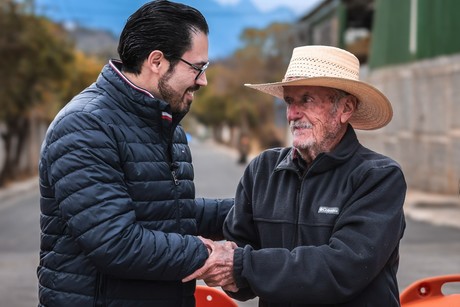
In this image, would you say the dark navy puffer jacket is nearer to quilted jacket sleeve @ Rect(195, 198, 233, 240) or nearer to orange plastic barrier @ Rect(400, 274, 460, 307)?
quilted jacket sleeve @ Rect(195, 198, 233, 240)

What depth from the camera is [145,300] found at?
3.24 metres

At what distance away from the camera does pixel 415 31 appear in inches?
1011

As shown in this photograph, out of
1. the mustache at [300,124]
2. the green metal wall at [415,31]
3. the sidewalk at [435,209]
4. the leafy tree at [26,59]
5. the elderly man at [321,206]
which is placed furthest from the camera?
the leafy tree at [26,59]

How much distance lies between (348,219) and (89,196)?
91 cm

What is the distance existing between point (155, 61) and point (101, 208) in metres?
0.62

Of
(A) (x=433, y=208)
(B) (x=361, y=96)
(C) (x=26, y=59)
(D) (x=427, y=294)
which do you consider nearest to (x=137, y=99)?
(B) (x=361, y=96)

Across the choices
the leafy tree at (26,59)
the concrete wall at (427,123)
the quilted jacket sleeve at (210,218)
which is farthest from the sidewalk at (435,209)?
the quilted jacket sleeve at (210,218)

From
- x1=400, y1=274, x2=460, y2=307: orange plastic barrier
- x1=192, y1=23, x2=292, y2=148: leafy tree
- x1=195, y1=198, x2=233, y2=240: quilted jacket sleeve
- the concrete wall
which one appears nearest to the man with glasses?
x1=195, y1=198, x2=233, y2=240: quilted jacket sleeve

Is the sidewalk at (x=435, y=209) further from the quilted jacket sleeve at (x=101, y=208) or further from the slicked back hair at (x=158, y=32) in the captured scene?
the quilted jacket sleeve at (x=101, y=208)

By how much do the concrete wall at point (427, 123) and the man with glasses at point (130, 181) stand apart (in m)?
18.7

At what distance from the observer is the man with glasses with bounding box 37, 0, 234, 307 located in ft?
9.87

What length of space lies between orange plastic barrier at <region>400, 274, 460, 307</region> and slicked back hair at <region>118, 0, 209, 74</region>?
1.56 m

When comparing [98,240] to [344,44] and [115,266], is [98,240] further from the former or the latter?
[344,44]

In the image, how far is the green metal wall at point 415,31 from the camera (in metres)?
22.7
